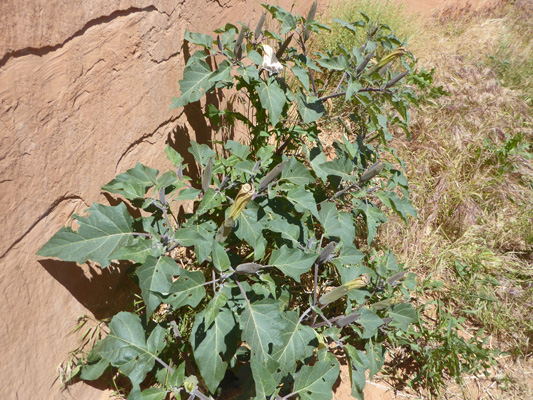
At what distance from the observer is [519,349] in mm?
2350

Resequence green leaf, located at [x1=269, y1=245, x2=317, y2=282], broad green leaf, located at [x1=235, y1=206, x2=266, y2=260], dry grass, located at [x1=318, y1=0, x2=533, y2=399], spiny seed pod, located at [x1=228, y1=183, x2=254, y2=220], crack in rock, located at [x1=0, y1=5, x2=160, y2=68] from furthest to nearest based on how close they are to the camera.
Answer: dry grass, located at [x1=318, y1=0, x2=533, y2=399]
broad green leaf, located at [x1=235, y1=206, x2=266, y2=260]
green leaf, located at [x1=269, y1=245, x2=317, y2=282]
spiny seed pod, located at [x1=228, y1=183, x2=254, y2=220]
crack in rock, located at [x1=0, y1=5, x2=160, y2=68]

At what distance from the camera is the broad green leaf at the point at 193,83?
1881 mm

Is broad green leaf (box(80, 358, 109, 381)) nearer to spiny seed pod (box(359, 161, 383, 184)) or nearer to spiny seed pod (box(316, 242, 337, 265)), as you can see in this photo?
spiny seed pod (box(316, 242, 337, 265))

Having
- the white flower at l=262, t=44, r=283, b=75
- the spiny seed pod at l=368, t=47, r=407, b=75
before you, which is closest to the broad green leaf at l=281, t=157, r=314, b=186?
the white flower at l=262, t=44, r=283, b=75

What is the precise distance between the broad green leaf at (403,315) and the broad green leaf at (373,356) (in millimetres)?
148

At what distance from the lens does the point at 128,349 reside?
154 cm

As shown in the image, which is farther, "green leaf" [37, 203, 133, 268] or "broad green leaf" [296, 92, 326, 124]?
"broad green leaf" [296, 92, 326, 124]

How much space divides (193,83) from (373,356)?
62.6 inches

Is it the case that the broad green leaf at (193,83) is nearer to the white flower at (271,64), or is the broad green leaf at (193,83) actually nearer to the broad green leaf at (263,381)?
the white flower at (271,64)

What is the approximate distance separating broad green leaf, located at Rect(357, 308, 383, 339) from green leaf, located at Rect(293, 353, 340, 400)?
0.28 m

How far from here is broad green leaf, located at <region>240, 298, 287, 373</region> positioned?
4.47ft

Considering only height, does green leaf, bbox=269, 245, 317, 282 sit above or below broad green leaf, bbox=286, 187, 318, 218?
below

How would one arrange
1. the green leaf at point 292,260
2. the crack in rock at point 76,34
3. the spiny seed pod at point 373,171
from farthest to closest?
the spiny seed pod at point 373,171, the green leaf at point 292,260, the crack in rock at point 76,34

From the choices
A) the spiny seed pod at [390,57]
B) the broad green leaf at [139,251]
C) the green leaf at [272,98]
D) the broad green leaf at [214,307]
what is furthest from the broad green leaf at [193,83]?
the broad green leaf at [214,307]
